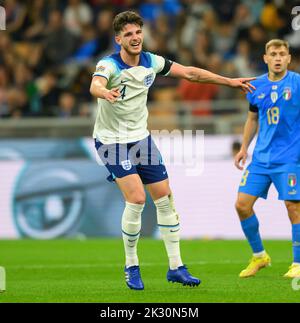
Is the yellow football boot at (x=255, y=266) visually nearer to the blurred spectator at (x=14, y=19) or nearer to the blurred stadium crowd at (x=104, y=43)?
the blurred stadium crowd at (x=104, y=43)

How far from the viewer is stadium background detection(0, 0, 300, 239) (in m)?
16.9

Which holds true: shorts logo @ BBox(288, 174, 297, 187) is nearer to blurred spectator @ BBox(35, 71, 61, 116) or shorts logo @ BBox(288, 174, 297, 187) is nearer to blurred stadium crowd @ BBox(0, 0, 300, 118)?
Answer: blurred stadium crowd @ BBox(0, 0, 300, 118)

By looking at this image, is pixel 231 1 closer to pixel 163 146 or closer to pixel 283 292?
pixel 163 146

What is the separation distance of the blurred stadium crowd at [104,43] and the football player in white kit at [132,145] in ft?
29.5

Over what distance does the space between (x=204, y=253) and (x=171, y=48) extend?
7136 millimetres

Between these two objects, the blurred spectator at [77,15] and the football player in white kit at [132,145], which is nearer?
the football player in white kit at [132,145]

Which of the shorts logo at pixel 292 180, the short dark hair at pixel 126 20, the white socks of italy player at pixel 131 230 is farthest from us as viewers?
the shorts logo at pixel 292 180

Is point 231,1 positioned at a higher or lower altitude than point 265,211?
higher

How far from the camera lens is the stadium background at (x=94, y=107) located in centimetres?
1689

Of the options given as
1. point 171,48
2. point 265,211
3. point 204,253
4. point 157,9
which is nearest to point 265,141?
point 204,253

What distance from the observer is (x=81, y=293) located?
28.5ft

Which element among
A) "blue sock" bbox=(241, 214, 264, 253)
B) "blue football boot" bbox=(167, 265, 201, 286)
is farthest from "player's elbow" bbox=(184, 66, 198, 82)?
"blue football boot" bbox=(167, 265, 201, 286)

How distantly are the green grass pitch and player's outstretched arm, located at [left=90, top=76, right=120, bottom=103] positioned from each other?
1751 mm

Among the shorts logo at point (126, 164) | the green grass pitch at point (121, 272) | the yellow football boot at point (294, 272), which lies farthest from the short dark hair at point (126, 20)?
the yellow football boot at point (294, 272)
